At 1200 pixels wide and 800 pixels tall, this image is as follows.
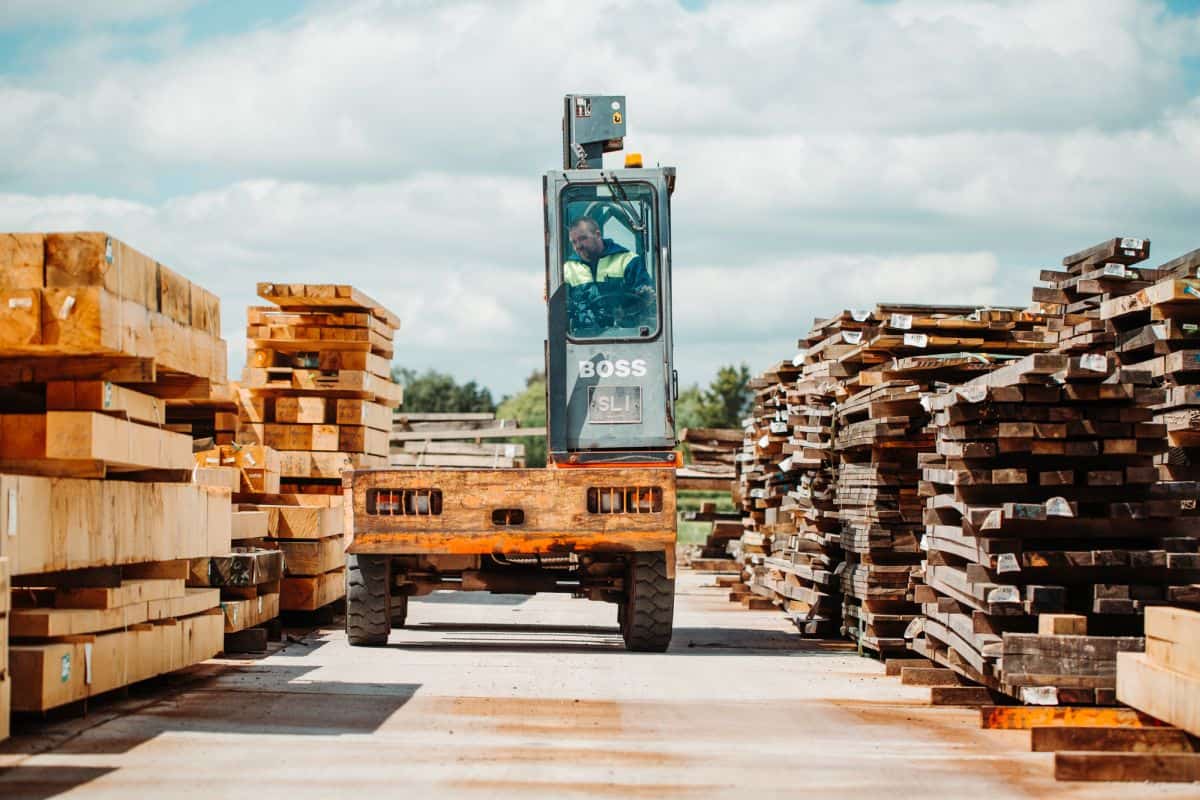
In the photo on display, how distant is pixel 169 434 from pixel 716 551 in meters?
17.0

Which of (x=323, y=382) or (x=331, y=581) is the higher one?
(x=323, y=382)

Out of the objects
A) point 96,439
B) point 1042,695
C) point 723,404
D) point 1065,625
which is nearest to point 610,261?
point 1065,625

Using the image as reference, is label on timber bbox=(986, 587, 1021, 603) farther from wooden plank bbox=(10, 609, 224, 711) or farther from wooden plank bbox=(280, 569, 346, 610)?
wooden plank bbox=(280, 569, 346, 610)

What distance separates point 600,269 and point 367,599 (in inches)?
137

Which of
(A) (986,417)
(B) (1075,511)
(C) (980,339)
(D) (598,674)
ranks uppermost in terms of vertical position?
(C) (980,339)

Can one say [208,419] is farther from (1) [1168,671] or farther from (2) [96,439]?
(1) [1168,671]

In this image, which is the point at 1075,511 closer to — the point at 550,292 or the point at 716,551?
the point at 550,292

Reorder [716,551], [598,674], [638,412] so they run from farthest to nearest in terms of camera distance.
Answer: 1. [716,551]
2. [638,412]
3. [598,674]

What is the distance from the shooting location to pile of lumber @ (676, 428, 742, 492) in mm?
26891

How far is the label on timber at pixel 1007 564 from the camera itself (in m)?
9.13

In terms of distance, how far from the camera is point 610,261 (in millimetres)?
13477

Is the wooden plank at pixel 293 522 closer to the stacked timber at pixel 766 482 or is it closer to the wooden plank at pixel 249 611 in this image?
the wooden plank at pixel 249 611

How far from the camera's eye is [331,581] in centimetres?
1489

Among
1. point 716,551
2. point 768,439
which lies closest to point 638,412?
point 768,439
